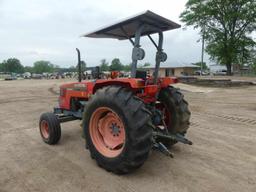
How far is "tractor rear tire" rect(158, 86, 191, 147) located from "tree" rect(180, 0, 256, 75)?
34467mm

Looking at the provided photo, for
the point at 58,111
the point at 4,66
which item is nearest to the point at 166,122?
the point at 58,111

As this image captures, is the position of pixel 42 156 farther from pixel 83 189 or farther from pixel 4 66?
pixel 4 66

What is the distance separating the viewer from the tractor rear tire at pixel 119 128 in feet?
11.2

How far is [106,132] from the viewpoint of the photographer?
4.08m

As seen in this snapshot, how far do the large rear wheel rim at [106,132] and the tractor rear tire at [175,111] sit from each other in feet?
3.47

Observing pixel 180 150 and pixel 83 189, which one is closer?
pixel 83 189

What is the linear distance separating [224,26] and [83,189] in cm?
3794

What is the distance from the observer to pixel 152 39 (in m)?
4.58

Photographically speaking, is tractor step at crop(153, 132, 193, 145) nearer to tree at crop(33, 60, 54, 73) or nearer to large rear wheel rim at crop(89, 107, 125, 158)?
large rear wheel rim at crop(89, 107, 125, 158)

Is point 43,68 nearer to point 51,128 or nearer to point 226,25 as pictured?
point 226,25

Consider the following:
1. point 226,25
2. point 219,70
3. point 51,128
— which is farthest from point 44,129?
point 219,70

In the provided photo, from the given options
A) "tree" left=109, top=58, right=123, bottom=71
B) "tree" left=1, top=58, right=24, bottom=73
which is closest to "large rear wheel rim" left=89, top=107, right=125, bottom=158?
"tree" left=109, top=58, right=123, bottom=71

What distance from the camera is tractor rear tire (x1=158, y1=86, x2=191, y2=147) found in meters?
4.56

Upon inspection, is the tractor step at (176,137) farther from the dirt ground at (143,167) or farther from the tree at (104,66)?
the tree at (104,66)
